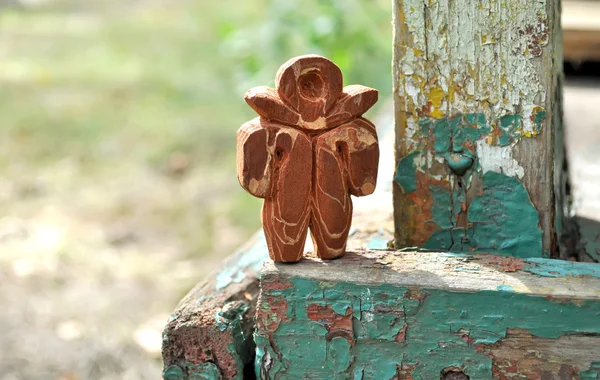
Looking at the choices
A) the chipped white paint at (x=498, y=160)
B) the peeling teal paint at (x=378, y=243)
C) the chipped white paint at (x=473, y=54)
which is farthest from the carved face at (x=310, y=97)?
the peeling teal paint at (x=378, y=243)

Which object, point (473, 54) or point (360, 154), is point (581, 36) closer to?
point (473, 54)

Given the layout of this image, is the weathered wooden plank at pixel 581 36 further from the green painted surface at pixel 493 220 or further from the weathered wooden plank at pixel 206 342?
the weathered wooden plank at pixel 206 342

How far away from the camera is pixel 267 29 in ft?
13.1

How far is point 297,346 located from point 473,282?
37 centimetres

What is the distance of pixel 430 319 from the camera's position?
5.04 feet

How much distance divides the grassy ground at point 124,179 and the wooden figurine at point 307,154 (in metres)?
1.51

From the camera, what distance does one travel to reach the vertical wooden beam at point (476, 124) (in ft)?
5.28

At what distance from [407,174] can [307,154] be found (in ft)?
0.91

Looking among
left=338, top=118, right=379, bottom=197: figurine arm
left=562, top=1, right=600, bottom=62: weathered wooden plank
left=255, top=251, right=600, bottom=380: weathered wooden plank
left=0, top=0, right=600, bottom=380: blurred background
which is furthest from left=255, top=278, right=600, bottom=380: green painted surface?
left=562, top=1, right=600, bottom=62: weathered wooden plank

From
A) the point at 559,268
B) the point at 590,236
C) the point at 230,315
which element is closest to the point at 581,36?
the point at 590,236

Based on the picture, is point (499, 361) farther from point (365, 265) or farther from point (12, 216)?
point (12, 216)

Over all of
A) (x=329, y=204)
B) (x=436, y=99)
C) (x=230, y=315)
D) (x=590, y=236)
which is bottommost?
(x=230, y=315)

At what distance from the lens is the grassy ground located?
3168mm

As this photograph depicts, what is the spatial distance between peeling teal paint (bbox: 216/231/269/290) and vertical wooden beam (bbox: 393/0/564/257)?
38cm
